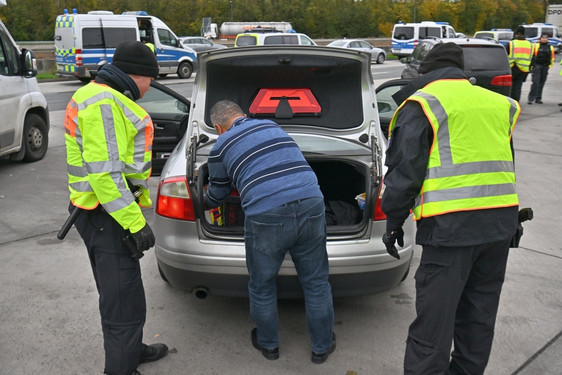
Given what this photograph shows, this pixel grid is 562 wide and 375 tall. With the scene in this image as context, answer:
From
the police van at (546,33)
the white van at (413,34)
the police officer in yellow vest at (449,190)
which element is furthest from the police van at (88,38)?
the police van at (546,33)

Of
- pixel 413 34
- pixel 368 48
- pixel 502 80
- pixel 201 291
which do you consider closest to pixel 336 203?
pixel 201 291

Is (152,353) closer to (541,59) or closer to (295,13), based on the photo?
(541,59)

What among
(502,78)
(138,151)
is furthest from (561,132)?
(138,151)

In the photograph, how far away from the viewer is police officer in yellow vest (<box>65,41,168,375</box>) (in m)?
2.64

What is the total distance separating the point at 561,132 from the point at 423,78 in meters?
9.06

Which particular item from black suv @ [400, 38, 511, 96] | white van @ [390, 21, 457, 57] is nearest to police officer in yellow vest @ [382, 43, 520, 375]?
black suv @ [400, 38, 511, 96]

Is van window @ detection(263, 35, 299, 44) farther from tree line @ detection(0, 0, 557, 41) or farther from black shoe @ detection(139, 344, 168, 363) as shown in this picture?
tree line @ detection(0, 0, 557, 41)

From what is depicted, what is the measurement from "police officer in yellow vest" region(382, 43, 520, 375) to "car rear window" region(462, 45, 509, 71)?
8.29m

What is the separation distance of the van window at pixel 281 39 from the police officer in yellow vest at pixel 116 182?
2052 cm

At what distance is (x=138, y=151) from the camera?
2.81m

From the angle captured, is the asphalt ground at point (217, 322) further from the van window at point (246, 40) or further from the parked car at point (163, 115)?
the van window at point (246, 40)

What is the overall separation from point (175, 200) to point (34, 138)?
5.57m

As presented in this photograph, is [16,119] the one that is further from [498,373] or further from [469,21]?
[469,21]

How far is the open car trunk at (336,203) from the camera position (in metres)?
3.34
